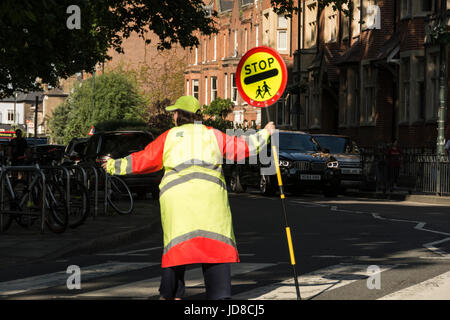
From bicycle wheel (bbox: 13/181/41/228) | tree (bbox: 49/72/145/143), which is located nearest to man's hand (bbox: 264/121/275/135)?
bicycle wheel (bbox: 13/181/41/228)

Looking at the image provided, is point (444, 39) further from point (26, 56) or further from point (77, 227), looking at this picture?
point (77, 227)

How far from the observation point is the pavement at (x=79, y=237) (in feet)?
39.6

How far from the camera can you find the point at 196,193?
21.3 feet

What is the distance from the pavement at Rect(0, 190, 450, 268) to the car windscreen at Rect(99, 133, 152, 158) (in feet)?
12.6

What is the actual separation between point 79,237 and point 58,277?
3.70 meters

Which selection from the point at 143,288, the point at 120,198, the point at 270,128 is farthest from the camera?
the point at 120,198

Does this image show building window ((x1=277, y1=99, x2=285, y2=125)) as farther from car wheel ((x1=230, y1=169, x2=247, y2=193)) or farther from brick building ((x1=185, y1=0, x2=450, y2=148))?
car wheel ((x1=230, y1=169, x2=247, y2=193))

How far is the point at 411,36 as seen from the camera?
35.0 metres

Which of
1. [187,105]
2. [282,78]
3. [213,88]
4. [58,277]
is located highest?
[213,88]

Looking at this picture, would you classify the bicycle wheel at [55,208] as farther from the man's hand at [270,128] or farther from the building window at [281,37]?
the building window at [281,37]

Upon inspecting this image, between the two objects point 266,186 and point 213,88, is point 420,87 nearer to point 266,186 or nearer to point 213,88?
point 266,186

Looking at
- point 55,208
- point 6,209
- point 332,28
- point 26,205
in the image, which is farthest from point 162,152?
→ point 332,28

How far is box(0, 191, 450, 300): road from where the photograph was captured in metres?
8.86

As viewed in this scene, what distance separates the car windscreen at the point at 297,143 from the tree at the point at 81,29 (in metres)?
3.92
